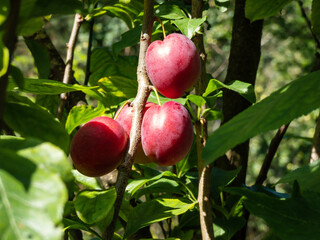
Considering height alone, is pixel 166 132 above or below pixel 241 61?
above

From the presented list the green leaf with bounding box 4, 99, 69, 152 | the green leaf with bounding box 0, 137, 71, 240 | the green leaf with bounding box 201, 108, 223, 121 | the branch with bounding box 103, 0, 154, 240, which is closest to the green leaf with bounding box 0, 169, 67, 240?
the green leaf with bounding box 0, 137, 71, 240

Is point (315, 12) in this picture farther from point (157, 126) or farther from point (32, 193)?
point (32, 193)

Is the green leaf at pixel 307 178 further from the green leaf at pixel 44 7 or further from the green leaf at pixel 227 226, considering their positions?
the green leaf at pixel 44 7

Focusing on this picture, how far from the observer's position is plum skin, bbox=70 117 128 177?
567 millimetres

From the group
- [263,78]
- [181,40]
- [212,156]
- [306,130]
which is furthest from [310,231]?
[263,78]

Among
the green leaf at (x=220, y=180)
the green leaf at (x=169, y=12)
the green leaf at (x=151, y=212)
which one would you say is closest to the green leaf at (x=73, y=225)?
the green leaf at (x=151, y=212)

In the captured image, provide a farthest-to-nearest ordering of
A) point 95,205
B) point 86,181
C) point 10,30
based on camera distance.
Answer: point 86,181, point 95,205, point 10,30

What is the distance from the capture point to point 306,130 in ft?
17.8

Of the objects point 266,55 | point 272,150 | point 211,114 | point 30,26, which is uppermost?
point 30,26

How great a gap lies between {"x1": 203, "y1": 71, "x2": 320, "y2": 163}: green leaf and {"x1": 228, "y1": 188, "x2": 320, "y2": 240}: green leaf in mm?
112

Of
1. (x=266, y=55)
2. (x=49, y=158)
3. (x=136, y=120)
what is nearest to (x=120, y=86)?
(x=136, y=120)

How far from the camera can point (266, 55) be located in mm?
7105

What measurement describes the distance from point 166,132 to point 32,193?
343mm

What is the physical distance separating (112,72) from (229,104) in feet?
0.96
